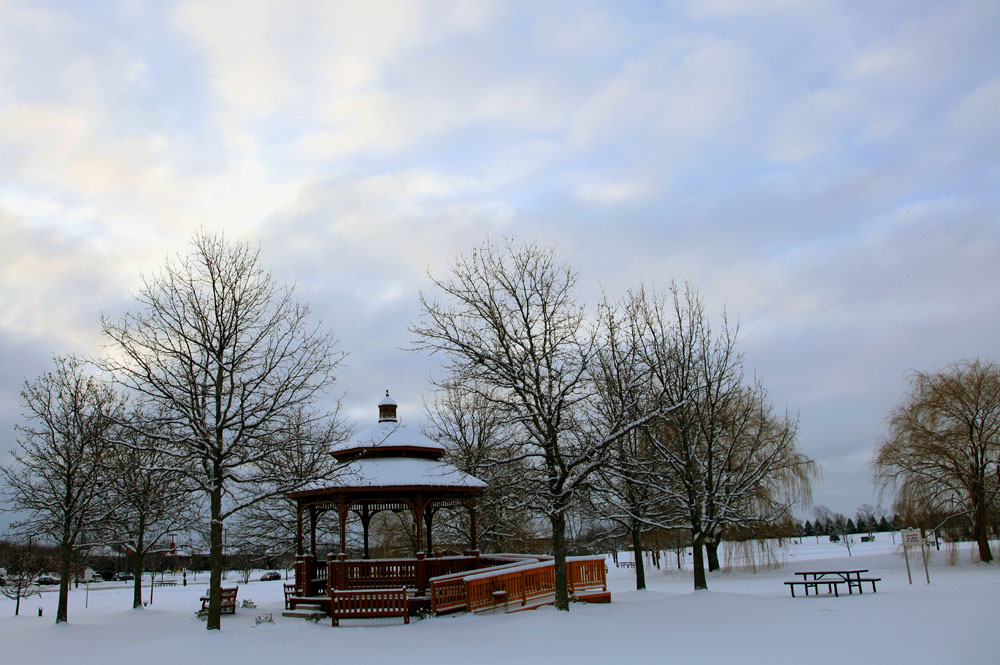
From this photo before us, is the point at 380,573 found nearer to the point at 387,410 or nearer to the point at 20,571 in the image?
the point at 387,410

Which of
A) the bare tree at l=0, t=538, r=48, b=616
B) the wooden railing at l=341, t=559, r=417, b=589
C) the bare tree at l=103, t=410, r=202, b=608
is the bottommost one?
the bare tree at l=0, t=538, r=48, b=616

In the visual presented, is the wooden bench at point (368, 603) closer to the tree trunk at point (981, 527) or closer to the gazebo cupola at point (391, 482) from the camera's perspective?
the gazebo cupola at point (391, 482)

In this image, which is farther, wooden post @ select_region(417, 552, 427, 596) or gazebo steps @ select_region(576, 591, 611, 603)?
gazebo steps @ select_region(576, 591, 611, 603)

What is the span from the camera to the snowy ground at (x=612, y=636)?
1070cm

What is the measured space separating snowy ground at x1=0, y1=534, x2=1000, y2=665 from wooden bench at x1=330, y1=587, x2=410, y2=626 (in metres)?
0.28

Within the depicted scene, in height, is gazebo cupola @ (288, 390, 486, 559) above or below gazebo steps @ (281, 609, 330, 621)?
above

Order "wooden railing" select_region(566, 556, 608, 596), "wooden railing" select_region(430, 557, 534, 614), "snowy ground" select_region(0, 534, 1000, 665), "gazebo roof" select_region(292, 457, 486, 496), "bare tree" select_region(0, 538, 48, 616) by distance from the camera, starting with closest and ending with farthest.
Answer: "snowy ground" select_region(0, 534, 1000, 665) < "wooden railing" select_region(430, 557, 534, 614) < "gazebo roof" select_region(292, 457, 486, 496) < "wooden railing" select_region(566, 556, 608, 596) < "bare tree" select_region(0, 538, 48, 616)

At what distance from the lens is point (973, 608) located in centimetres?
1438

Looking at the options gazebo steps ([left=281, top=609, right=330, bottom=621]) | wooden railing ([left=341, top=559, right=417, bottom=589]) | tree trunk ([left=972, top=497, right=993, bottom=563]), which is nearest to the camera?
gazebo steps ([left=281, top=609, right=330, bottom=621])

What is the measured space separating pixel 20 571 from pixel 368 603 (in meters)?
23.8

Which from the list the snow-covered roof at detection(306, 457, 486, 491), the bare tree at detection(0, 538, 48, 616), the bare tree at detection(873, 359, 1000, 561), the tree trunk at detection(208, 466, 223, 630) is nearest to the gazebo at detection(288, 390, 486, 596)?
the snow-covered roof at detection(306, 457, 486, 491)

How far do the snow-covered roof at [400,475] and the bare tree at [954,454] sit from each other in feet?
65.5

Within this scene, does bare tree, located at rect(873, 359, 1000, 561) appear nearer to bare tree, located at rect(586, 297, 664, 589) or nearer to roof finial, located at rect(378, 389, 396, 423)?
bare tree, located at rect(586, 297, 664, 589)

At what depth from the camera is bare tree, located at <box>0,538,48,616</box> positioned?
28769 mm
